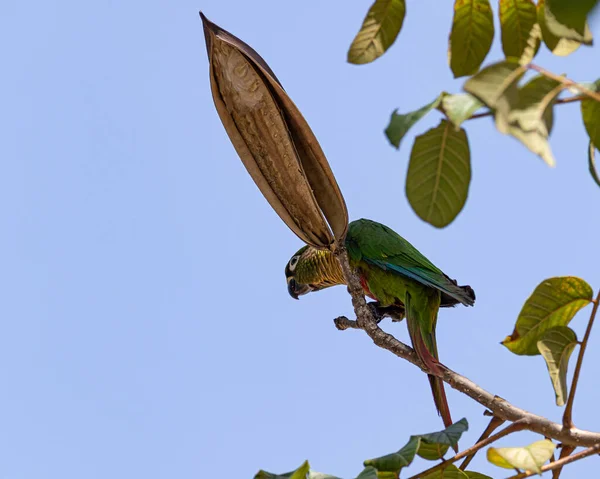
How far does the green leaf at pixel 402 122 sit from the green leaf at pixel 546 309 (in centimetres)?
72

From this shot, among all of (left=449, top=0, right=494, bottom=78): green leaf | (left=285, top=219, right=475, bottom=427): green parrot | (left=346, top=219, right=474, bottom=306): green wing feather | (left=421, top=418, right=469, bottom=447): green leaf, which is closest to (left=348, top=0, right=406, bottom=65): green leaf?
(left=449, top=0, right=494, bottom=78): green leaf

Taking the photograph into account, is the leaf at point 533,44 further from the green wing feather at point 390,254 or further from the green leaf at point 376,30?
the green wing feather at point 390,254

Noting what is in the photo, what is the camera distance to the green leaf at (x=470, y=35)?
1887 mm

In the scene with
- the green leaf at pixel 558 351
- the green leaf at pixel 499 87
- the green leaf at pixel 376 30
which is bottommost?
the green leaf at pixel 558 351

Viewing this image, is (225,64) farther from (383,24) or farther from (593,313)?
(593,313)

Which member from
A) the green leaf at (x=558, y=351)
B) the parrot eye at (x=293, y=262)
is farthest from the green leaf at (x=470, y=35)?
the parrot eye at (x=293, y=262)

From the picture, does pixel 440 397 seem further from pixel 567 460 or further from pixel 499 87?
pixel 499 87

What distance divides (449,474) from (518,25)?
1204mm

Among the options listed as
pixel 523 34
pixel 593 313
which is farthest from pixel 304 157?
pixel 593 313

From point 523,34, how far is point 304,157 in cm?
101

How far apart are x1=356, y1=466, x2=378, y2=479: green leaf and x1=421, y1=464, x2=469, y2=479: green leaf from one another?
0.28m

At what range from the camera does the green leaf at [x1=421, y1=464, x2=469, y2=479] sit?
1.87 metres

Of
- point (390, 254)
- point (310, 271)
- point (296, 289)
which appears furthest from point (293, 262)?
point (390, 254)

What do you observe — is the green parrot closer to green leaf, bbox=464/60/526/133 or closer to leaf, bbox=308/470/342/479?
leaf, bbox=308/470/342/479
